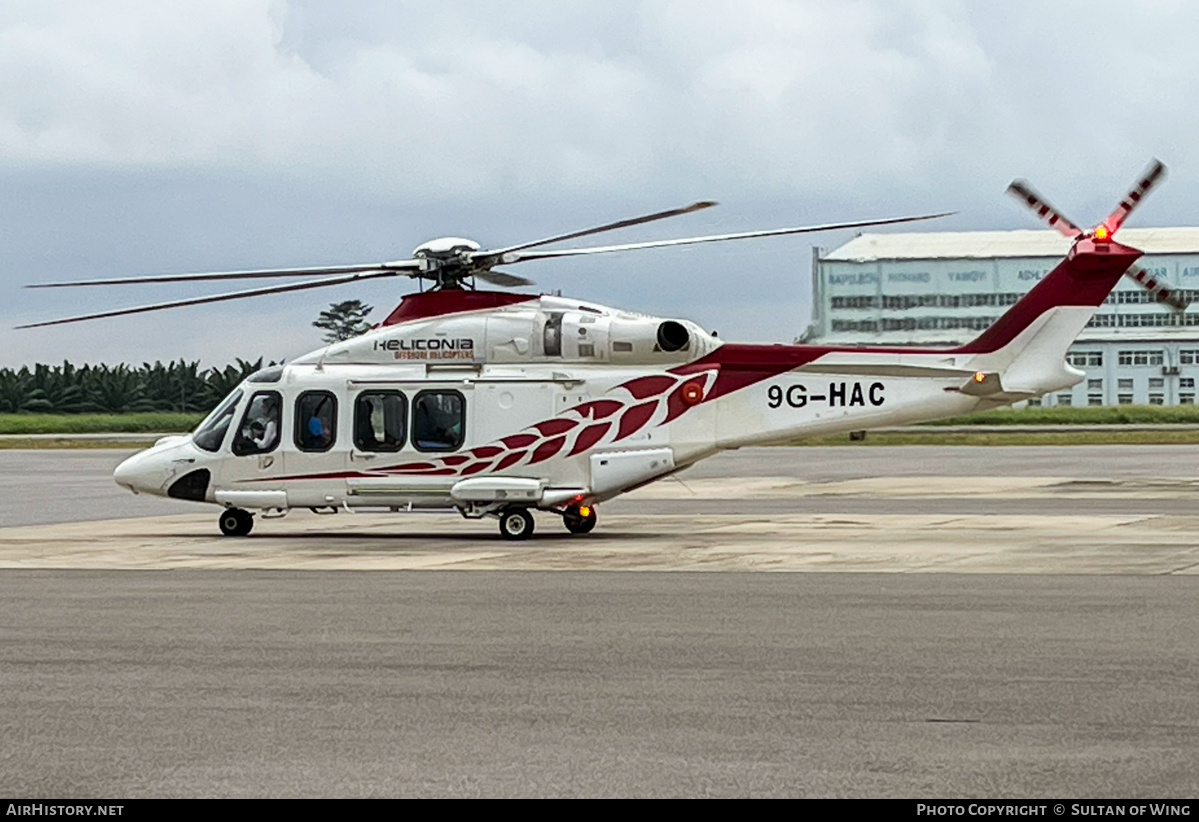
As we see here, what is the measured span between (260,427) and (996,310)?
79785 millimetres

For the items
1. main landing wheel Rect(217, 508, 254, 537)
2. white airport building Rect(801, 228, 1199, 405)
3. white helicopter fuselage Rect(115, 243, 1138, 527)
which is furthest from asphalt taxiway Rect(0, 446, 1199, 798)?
white airport building Rect(801, 228, 1199, 405)

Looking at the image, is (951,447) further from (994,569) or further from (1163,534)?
(994,569)

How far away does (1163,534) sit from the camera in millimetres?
22266

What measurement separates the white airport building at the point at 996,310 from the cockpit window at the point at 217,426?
7668 cm

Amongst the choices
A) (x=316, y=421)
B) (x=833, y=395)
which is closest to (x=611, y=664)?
(x=833, y=395)

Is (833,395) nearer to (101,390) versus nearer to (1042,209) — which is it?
(1042,209)

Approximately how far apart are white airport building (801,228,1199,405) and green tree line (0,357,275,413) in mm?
33372

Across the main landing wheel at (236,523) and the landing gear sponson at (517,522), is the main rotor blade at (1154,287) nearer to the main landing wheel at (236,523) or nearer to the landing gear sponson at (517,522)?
the landing gear sponson at (517,522)

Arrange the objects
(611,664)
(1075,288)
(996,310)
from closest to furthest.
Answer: (611,664) < (1075,288) < (996,310)

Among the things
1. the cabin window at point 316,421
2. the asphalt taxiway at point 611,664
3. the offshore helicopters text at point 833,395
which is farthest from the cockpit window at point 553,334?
the cabin window at point 316,421

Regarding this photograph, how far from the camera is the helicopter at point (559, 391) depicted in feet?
76.2

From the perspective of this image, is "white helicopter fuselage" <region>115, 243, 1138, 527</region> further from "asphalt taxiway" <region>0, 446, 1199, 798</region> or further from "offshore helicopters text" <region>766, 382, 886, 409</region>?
"asphalt taxiway" <region>0, 446, 1199, 798</region>

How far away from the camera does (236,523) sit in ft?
81.9

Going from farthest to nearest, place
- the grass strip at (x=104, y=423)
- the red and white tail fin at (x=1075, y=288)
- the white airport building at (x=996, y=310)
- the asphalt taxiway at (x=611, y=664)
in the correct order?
1. the white airport building at (x=996, y=310)
2. the grass strip at (x=104, y=423)
3. the red and white tail fin at (x=1075, y=288)
4. the asphalt taxiway at (x=611, y=664)
